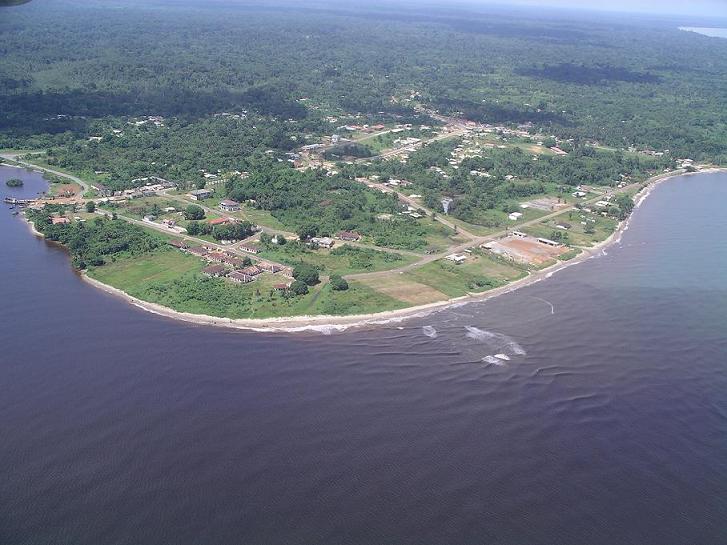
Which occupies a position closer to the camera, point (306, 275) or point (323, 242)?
point (306, 275)

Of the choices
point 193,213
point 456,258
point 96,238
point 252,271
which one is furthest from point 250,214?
point 456,258

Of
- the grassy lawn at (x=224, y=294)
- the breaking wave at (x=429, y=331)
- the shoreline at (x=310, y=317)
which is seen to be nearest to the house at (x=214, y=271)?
the grassy lawn at (x=224, y=294)

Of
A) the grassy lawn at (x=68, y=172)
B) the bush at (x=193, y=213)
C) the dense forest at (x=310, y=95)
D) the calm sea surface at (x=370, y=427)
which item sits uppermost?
the dense forest at (x=310, y=95)

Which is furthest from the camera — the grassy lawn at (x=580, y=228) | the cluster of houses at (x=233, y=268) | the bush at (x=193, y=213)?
the grassy lawn at (x=580, y=228)

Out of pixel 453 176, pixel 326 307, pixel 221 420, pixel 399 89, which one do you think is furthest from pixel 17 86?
pixel 221 420

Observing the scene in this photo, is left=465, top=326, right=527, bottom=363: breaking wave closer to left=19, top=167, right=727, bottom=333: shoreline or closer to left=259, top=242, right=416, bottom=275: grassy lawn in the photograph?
left=19, top=167, right=727, bottom=333: shoreline

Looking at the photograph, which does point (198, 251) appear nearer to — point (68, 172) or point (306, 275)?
point (306, 275)

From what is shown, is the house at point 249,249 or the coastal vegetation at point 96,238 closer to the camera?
the coastal vegetation at point 96,238

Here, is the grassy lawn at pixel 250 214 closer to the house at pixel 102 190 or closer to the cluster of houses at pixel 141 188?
the cluster of houses at pixel 141 188
